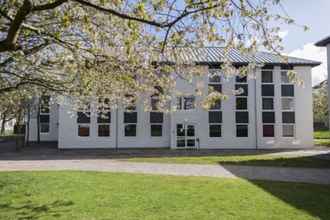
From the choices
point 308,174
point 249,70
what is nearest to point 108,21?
point 249,70

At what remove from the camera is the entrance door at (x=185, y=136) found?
116ft

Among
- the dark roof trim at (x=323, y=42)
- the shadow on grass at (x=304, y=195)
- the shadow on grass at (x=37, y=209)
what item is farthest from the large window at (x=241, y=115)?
the shadow on grass at (x=37, y=209)

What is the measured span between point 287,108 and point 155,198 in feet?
95.4

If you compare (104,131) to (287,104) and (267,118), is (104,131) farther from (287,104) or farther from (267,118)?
(287,104)

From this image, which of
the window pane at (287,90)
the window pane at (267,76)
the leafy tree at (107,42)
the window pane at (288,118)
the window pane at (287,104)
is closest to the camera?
the leafy tree at (107,42)

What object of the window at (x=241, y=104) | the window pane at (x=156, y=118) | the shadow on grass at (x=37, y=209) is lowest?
the shadow on grass at (x=37, y=209)

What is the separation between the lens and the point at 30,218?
305 inches

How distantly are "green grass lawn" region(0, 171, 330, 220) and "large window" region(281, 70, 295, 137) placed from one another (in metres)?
23.6

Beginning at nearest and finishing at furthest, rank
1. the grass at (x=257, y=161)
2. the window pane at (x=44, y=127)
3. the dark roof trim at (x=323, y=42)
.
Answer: the grass at (x=257, y=161) < the dark roof trim at (x=323, y=42) < the window pane at (x=44, y=127)

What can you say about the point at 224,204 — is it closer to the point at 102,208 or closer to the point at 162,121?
the point at 102,208

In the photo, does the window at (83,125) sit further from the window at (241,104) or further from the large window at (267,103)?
the large window at (267,103)

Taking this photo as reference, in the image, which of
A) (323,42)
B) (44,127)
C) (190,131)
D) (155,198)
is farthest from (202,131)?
(155,198)

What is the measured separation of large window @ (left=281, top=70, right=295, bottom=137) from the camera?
36.1 m

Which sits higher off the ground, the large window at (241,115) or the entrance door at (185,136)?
the large window at (241,115)
